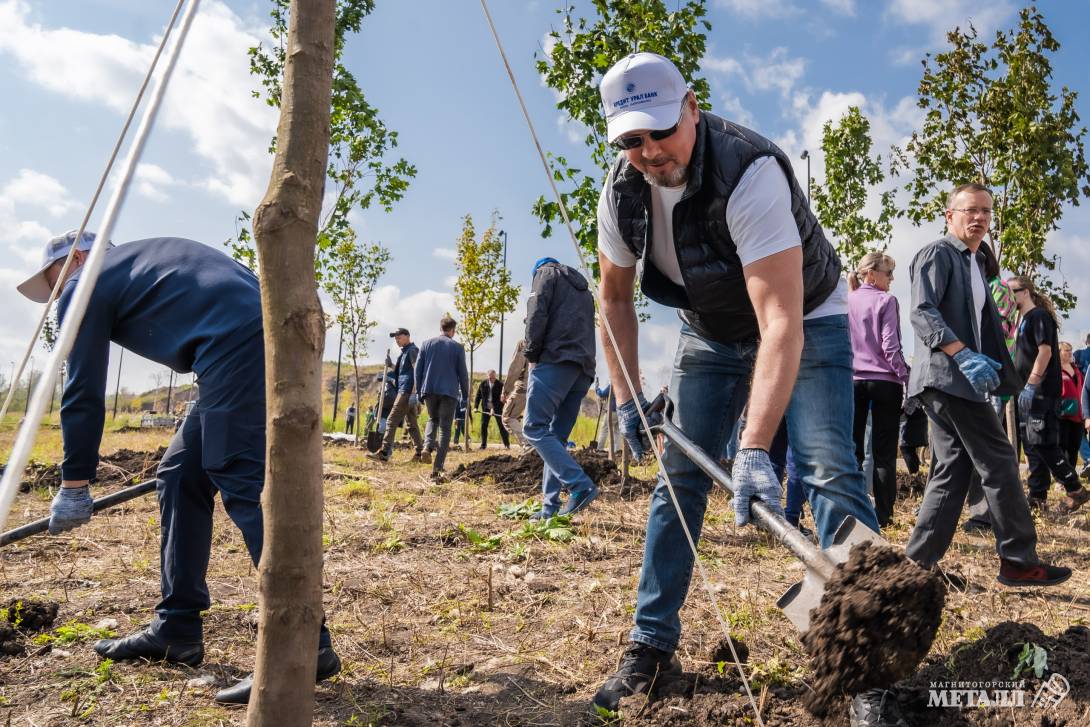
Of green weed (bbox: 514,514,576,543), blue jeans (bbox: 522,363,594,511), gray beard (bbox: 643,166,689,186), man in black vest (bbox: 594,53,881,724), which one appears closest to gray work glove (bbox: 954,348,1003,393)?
man in black vest (bbox: 594,53,881,724)

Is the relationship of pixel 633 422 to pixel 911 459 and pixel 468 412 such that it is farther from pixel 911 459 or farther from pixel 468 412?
pixel 468 412

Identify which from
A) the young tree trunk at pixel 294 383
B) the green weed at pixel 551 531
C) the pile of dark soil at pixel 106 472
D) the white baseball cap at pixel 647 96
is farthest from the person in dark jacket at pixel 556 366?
the pile of dark soil at pixel 106 472

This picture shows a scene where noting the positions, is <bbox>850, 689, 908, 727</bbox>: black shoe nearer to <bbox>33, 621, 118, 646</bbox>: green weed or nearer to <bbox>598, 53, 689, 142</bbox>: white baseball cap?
<bbox>598, 53, 689, 142</bbox>: white baseball cap

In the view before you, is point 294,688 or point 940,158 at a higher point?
point 940,158

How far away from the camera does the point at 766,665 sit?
103 inches

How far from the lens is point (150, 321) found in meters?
2.87

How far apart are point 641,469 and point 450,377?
2.63 metres

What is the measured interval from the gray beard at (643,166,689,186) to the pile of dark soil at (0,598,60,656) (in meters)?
3.00

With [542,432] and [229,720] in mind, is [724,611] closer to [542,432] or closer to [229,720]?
[229,720]

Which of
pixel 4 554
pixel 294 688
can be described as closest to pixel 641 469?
pixel 4 554

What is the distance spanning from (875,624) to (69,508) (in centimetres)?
289

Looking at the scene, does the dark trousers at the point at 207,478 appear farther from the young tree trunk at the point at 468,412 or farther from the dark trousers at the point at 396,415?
the dark trousers at the point at 396,415

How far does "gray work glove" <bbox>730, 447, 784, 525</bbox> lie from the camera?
7.04 feet

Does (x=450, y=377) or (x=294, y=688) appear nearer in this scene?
(x=294, y=688)
